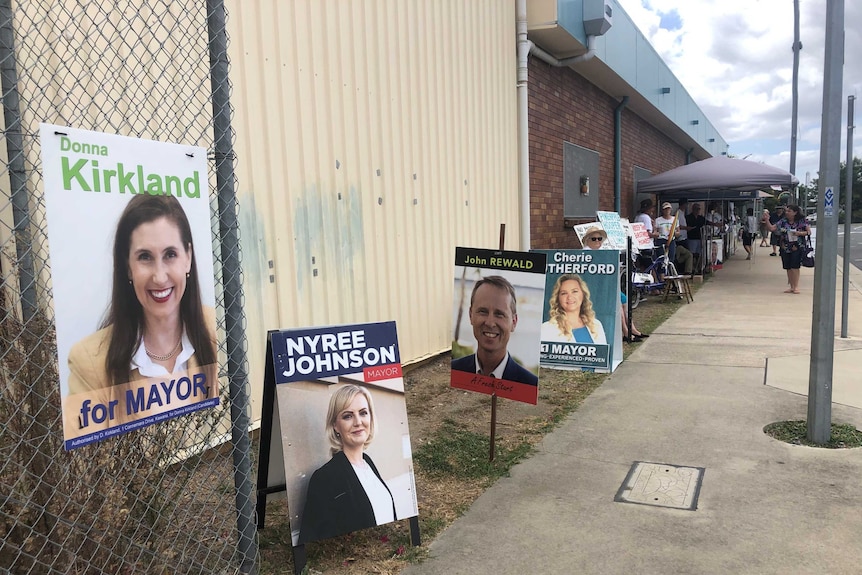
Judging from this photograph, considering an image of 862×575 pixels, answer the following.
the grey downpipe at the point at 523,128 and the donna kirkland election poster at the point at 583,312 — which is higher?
the grey downpipe at the point at 523,128

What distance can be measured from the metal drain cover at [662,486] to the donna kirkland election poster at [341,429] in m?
1.38

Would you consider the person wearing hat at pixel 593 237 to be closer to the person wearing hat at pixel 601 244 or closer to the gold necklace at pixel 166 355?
the person wearing hat at pixel 601 244

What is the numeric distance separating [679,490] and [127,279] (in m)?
3.20

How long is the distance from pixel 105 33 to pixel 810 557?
4.53 meters

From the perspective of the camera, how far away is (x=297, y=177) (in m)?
4.98

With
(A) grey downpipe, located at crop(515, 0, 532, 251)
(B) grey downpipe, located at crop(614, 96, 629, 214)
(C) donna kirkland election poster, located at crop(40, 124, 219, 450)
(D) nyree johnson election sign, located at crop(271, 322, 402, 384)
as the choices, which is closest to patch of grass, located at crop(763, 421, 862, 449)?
(D) nyree johnson election sign, located at crop(271, 322, 402, 384)

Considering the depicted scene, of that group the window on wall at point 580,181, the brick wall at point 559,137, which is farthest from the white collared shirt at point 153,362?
the window on wall at point 580,181

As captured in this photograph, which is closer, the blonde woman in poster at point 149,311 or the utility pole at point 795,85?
the blonde woman in poster at point 149,311

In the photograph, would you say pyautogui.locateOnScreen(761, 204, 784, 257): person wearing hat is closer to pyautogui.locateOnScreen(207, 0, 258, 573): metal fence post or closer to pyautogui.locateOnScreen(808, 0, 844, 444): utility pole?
pyautogui.locateOnScreen(808, 0, 844, 444): utility pole

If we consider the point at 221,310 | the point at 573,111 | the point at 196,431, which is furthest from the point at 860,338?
the point at 196,431

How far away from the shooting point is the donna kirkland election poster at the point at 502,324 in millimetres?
4354

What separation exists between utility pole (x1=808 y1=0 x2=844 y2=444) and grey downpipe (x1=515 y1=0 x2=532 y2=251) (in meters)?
4.51

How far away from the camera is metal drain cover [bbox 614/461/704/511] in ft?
12.2

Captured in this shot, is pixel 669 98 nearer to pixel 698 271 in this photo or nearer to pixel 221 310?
pixel 698 271
